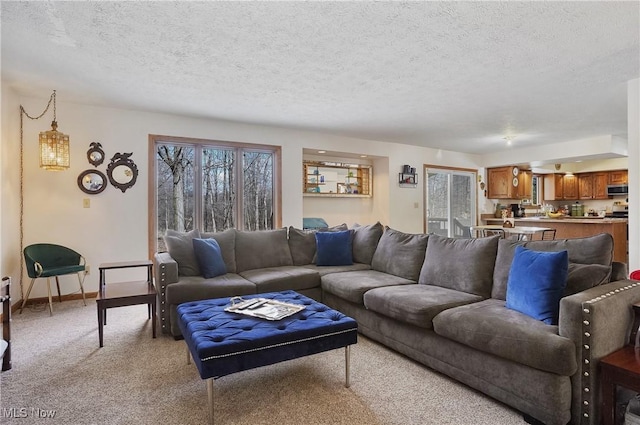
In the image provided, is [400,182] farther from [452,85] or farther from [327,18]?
[327,18]

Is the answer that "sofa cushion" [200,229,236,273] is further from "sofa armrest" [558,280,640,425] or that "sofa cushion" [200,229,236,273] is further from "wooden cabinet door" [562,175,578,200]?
"wooden cabinet door" [562,175,578,200]

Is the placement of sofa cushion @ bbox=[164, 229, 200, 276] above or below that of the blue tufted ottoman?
above

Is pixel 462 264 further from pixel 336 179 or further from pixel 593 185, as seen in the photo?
pixel 593 185

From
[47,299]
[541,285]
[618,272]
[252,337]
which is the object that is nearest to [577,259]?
[618,272]

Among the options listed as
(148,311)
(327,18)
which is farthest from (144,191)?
(327,18)

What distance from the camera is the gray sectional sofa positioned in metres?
1.74

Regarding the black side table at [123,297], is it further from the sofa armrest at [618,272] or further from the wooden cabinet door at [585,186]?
the wooden cabinet door at [585,186]

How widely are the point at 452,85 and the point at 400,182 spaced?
11.5 ft

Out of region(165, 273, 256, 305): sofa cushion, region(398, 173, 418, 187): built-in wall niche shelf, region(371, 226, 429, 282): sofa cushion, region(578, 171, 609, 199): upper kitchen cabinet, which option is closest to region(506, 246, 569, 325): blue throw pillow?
region(371, 226, 429, 282): sofa cushion

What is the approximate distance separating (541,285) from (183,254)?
10.2 feet

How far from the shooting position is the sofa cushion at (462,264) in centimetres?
278

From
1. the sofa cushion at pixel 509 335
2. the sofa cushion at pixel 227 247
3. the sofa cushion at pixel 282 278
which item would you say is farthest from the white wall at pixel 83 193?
the sofa cushion at pixel 509 335

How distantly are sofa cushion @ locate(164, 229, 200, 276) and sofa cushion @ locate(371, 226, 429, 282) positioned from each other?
1.99 meters

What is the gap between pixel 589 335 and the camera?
1689mm
